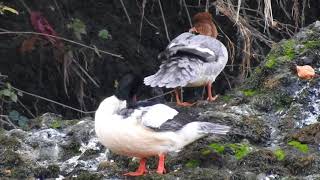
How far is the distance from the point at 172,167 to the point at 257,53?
3844 mm

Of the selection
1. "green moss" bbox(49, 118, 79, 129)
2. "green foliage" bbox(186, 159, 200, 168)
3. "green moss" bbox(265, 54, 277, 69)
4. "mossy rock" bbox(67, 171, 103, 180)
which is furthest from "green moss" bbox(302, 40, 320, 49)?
"mossy rock" bbox(67, 171, 103, 180)

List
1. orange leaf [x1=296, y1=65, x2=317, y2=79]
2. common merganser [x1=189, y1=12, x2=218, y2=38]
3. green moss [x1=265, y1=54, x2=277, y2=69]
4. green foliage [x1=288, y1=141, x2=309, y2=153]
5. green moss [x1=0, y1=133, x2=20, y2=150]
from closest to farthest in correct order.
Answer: green foliage [x1=288, y1=141, x2=309, y2=153]
green moss [x1=0, y1=133, x2=20, y2=150]
orange leaf [x1=296, y1=65, x2=317, y2=79]
green moss [x1=265, y1=54, x2=277, y2=69]
common merganser [x1=189, y1=12, x2=218, y2=38]

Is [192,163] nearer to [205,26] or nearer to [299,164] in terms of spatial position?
[299,164]

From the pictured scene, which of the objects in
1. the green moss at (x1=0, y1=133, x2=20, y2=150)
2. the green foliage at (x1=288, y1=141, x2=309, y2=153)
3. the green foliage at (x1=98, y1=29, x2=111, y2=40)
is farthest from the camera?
the green foliage at (x1=98, y1=29, x2=111, y2=40)

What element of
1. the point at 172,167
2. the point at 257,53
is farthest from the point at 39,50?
the point at 172,167

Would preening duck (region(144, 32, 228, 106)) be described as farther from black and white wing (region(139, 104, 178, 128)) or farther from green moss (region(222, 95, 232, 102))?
black and white wing (region(139, 104, 178, 128))

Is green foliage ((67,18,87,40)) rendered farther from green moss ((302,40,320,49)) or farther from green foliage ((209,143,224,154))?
green foliage ((209,143,224,154))

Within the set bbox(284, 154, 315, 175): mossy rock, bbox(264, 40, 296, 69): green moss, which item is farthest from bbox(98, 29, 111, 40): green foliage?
bbox(284, 154, 315, 175): mossy rock

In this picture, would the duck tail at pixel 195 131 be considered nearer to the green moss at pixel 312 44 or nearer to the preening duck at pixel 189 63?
the preening duck at pixel 189 63

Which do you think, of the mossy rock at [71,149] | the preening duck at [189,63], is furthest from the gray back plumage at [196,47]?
the mossy rock at [71,149]

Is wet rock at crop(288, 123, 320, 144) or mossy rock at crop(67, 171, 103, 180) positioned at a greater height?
wet rock at crop(288, 123, 320, 144)

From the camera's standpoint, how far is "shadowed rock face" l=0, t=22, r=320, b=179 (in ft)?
15.1

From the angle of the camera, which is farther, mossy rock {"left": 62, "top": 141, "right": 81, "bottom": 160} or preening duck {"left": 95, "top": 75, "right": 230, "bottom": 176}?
mossy rock {"left": 62, "top": 141, "right": 81, "bottom": 160}

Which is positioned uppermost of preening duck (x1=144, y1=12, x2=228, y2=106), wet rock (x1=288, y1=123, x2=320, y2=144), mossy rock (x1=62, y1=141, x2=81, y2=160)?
preening duck (x1=144, y1=12, x2=228, y2=106)
